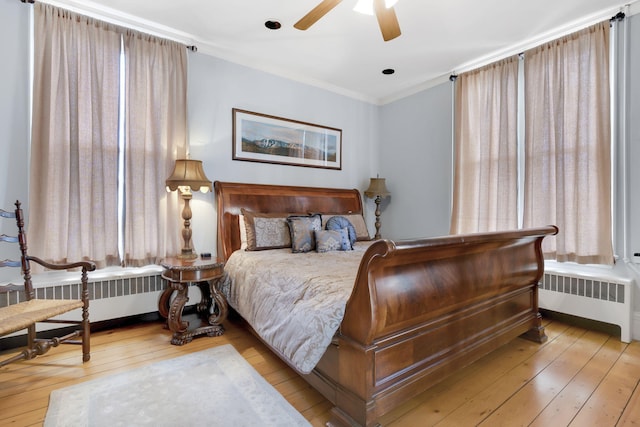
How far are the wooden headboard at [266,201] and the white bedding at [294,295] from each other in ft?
1.31

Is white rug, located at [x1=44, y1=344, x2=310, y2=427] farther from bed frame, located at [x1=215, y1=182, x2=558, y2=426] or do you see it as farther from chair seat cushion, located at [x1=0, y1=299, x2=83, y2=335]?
chair seat cushion, located at [x1=0, y1=299, x2=83, y2=335]

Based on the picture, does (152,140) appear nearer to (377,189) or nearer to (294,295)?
(294,295)

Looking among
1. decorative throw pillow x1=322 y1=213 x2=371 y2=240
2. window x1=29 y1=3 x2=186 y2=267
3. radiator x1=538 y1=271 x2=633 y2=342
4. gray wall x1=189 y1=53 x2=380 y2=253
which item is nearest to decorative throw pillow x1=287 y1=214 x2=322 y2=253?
decorative throw pillow x1=322 y1=213 x2=371 y2=240

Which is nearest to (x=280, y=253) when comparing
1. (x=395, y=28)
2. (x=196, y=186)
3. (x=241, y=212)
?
(x=241, y=212)

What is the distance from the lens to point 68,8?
267 centimetres

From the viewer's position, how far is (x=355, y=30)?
3.09 m

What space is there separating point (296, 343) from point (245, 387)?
0.51 m

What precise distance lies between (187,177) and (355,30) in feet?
7.11

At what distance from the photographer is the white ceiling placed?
2.70 metres

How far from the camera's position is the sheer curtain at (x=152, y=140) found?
2938 mm

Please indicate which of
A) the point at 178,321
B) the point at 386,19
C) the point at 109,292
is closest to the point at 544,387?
the point at 386,19

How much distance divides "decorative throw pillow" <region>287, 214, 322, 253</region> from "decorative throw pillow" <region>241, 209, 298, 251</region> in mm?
122

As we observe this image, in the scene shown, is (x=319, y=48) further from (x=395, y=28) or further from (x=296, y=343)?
(x=296, y=343)

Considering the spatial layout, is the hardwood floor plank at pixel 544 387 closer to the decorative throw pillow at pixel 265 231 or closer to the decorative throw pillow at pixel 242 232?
the decorative throw pillow at pixel 265 231
